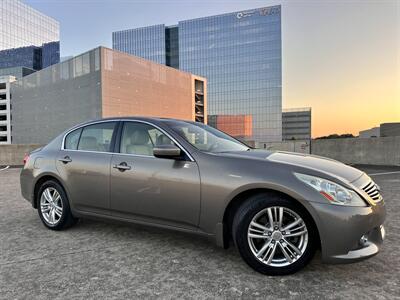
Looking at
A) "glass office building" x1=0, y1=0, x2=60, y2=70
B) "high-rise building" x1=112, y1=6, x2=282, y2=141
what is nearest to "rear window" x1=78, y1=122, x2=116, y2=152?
"high-rise building" x1=112, y1=6, x2=282, y2=141

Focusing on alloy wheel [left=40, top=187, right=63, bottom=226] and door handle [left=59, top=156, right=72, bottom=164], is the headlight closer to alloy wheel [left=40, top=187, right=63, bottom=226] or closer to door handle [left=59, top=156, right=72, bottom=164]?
door handle [left=59, top=156, right=72, bottom=164]

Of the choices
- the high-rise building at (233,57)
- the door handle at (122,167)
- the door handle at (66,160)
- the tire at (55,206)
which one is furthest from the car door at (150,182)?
the high-rise building at (233,57)

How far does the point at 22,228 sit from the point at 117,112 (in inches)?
2057

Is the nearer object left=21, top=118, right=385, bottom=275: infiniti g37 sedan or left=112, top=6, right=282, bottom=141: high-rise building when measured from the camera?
left=21, top=118, right=385, bottom=275: infiniti g37 sedan

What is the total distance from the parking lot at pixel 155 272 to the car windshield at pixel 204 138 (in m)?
0.99

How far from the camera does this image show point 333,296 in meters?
2.60

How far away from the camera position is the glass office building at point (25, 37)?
4459 inches

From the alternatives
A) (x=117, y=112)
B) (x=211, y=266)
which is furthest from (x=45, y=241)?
(x=117, y=112)

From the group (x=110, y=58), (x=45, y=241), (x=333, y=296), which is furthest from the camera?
(x=110, y=58)

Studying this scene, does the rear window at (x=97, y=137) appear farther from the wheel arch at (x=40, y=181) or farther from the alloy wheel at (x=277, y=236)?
the alloy wheel at (x=277, y=236)

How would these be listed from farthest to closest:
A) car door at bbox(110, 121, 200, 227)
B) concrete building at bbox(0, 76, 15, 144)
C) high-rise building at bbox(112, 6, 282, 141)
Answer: high-rise building at bbox(112, 6, 282, 141), concrete building at bbox(0, 76, 15, 144), car door at bbox(110, 121, 200, 227)

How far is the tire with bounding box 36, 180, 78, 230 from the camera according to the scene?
442cm

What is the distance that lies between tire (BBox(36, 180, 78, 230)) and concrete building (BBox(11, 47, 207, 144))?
159 ft

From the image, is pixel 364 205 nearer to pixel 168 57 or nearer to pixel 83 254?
pixel 83 254
